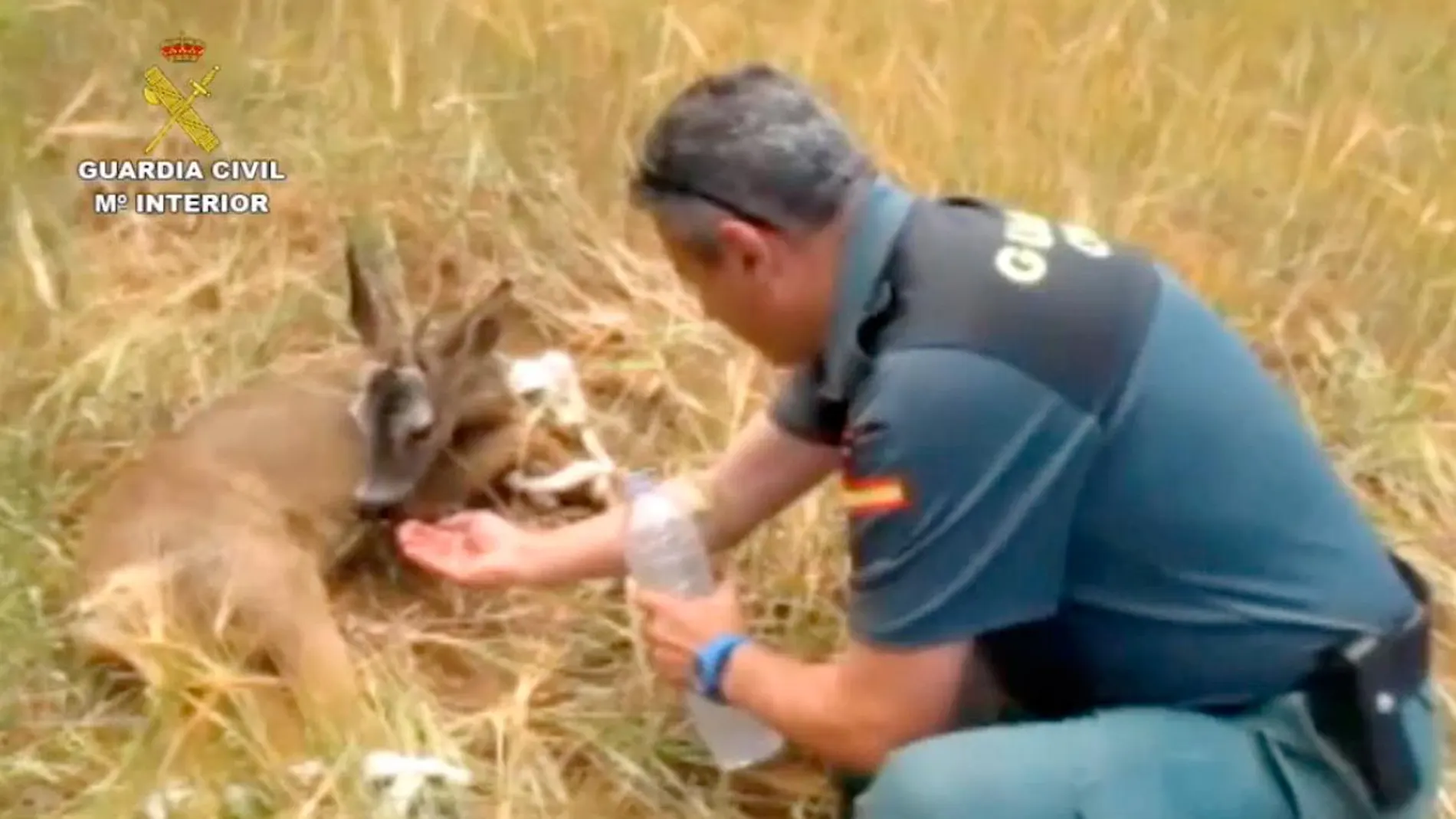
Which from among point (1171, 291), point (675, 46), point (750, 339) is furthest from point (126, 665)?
point (675, 46)

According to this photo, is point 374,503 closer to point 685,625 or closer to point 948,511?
point 685,625

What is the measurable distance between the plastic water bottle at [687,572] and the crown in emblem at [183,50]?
226 cm

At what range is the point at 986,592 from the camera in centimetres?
218

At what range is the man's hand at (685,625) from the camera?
258 cm

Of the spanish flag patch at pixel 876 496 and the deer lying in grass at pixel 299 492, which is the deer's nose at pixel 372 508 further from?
the spanish flag patch at pixel 876 496

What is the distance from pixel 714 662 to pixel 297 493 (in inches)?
49.4

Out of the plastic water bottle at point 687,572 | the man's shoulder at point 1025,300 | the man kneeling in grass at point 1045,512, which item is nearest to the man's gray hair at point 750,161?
the man kneeling in grass at point 1045,512

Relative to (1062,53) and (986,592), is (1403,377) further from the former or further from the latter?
(986,592)

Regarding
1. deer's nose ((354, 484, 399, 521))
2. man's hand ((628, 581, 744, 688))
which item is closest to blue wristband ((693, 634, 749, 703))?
man's hand ((628, 581, 744, 688))

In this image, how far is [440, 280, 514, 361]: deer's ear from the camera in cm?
364

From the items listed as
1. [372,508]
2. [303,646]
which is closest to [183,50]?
[372,508]

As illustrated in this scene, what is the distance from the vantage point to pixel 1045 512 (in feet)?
7.17

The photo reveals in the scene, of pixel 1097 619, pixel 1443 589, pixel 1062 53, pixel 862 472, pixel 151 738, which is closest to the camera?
pixel 862 472

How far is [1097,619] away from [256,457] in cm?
176
